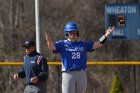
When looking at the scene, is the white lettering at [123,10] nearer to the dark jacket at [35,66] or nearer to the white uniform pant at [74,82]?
the white uniform pant at [74,82]

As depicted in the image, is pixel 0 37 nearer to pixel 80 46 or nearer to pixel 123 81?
pixel 123 81

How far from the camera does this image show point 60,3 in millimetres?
15297

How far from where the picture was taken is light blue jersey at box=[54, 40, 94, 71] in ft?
28.7

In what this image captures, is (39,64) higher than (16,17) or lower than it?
lower

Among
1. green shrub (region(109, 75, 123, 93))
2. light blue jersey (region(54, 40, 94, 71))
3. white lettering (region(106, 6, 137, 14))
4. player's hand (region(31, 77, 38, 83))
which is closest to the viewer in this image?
player's hand (region(31, 77, 38, 83))

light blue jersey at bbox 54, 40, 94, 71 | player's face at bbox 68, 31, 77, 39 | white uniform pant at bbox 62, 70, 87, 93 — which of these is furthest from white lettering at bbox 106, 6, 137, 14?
white uniform pant at bbox 62, 70, 87, 93

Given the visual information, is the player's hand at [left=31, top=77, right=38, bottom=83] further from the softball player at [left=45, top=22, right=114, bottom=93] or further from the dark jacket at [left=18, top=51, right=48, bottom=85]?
the softball player at [left=45, top=22, right=114, bottom=93]

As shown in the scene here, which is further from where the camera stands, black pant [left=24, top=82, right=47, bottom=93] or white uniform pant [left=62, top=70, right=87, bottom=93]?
white uniform pant [left=62, top=70, right=87, bottom=93]

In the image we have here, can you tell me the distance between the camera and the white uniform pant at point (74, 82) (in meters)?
8.61

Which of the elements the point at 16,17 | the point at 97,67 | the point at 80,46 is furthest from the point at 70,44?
the point at 16,17

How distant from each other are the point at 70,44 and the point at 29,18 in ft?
22.2

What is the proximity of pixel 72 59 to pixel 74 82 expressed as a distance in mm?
413

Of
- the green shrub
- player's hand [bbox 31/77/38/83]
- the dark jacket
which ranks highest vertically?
the dark jacket

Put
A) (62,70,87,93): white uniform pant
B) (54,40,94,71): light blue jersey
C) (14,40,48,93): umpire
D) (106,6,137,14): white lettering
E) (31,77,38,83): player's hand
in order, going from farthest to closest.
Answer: (106,6,137,14): white lettering → (54,40,94,71): light blue jersey → (62,70,87,93): white uniform pant → (14,40,48,93): umpire → (31,77,38,83): player's hand
